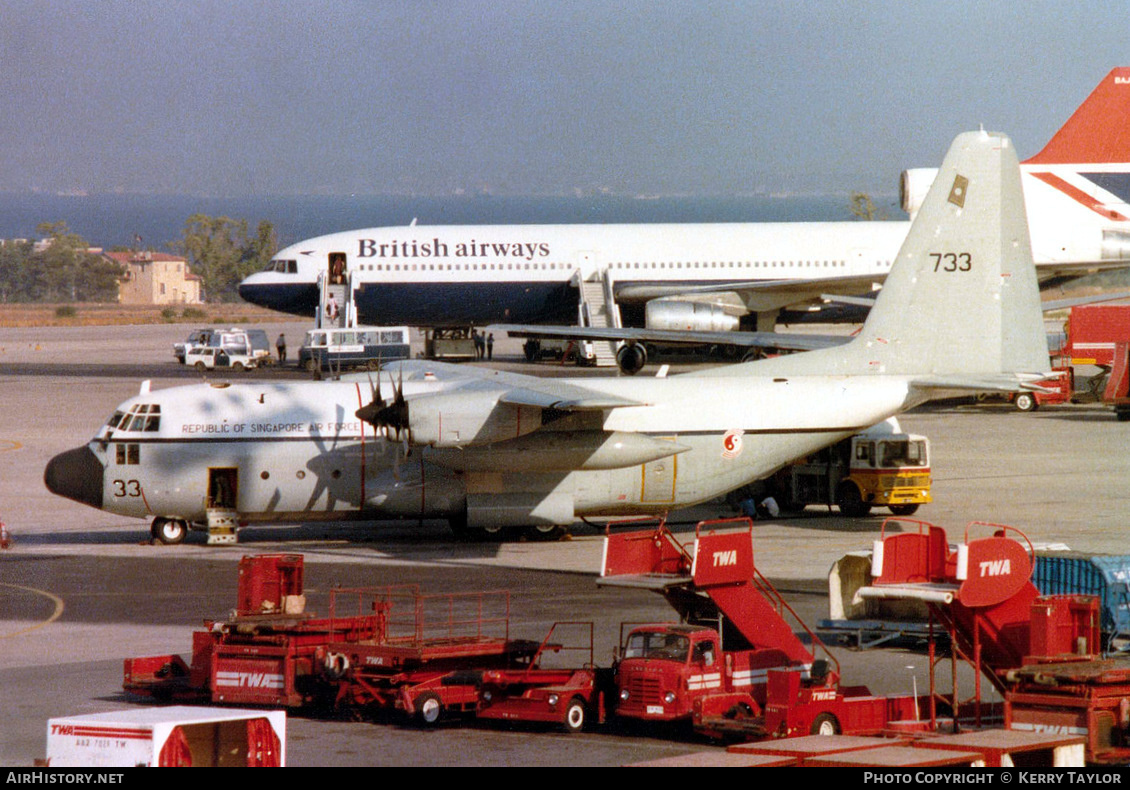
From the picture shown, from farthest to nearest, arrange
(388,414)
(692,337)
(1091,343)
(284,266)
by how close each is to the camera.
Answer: (284,266)
(1091,343)
(692,337)
(388,414)

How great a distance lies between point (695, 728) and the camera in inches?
743

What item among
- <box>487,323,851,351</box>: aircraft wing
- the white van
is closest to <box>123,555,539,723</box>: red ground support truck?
<box>487,323,851,351</box>: aircraft wing

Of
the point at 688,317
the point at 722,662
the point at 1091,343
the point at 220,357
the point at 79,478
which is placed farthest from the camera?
the point at 220,357

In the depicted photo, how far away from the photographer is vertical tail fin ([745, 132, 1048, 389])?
3581 cm

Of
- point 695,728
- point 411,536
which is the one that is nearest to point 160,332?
point 411,536

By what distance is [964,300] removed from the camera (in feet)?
118

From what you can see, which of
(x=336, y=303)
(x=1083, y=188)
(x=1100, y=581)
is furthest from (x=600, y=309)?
(x=1100, y=581)

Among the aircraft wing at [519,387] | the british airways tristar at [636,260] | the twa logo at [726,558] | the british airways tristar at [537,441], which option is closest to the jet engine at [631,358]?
the british airways tristar at [636,260]

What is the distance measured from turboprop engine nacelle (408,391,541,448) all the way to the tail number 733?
11119mm

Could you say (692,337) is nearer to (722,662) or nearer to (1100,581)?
(1100,581)

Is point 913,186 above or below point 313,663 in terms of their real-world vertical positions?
above

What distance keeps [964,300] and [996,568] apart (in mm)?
18011
